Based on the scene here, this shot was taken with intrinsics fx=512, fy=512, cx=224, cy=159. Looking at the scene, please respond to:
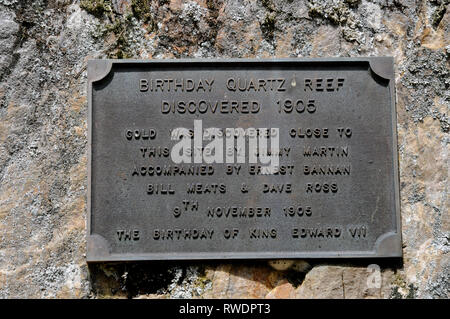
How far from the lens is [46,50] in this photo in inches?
125

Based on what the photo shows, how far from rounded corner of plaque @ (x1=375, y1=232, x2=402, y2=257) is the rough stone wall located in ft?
0.28

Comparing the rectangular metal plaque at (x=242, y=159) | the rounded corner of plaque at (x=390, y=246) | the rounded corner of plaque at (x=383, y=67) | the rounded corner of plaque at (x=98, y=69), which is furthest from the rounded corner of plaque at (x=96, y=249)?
the rounded corner of plaque at (x=383, y=67)

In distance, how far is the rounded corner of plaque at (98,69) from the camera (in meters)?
3.07

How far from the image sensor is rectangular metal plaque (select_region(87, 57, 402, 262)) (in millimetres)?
2947

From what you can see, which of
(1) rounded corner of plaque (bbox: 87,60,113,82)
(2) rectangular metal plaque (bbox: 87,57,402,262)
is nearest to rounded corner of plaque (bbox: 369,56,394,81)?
(2) rectangular metal plaque (bbox: 87,57,402,262)

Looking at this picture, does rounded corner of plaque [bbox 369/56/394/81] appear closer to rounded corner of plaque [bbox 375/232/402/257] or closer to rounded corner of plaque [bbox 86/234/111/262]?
rounded corner of plaque [bbox 375/232/402/257]

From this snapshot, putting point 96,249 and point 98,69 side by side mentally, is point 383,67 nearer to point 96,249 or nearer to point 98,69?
point 98,69

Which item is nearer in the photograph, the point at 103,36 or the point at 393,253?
the point at 393,253

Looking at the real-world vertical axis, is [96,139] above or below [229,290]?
above

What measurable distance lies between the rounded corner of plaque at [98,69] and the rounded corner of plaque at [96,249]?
0.94 metres

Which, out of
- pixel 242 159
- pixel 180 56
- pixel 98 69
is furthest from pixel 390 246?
pixel 98 69
